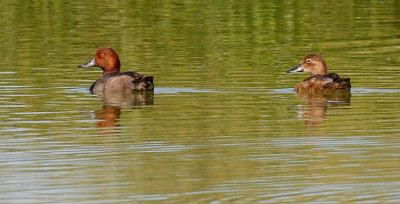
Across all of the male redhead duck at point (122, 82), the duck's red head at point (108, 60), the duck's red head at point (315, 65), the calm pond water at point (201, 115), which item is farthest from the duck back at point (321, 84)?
the duck's red head at point (108, 60)

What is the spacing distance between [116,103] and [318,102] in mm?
2742

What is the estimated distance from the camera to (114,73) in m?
16.9

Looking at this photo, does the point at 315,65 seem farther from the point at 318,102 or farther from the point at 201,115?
the point at 201,115

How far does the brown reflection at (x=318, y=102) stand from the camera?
13.2 metres

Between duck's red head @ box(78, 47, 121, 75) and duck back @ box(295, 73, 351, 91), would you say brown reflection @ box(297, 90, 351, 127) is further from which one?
duck's red head @ box(78, 47, 121, 75)

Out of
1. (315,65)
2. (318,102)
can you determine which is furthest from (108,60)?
(318,102)

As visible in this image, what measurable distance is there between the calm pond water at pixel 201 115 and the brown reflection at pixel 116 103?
0.03 m

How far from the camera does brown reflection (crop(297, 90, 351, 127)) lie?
1318 centimetres

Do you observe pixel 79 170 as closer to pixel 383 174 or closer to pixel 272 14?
pixel 383 174

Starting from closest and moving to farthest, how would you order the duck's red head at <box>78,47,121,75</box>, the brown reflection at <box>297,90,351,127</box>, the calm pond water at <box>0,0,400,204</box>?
the calm pond water at <box>0,0,400,204</box>, the brown reflection at <box>297,90,351,127</box>, the duck's red head at <box>78,47,121,75</box>

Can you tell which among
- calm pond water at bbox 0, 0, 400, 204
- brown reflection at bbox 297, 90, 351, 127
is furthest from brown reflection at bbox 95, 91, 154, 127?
brown reflection at bbox 297, 90, 351, 127

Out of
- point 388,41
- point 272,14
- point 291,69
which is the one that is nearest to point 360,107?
point 291,69

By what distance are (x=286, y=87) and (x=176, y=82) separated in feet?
5.40

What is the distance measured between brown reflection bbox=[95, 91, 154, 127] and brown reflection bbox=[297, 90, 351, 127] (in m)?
2.13
